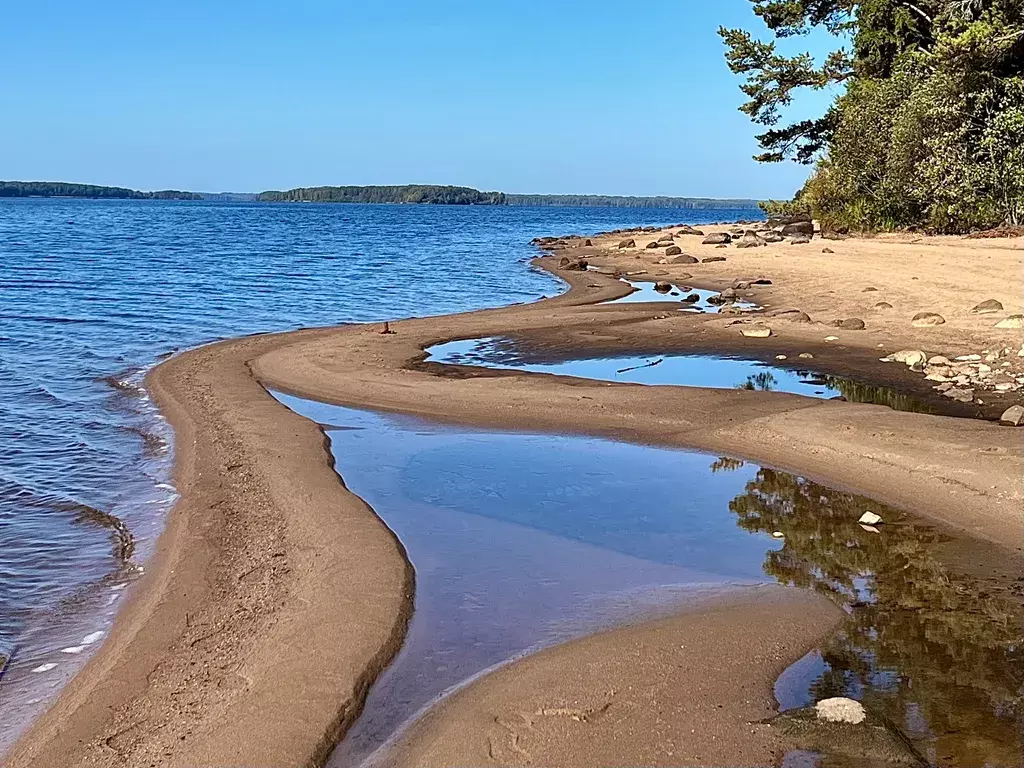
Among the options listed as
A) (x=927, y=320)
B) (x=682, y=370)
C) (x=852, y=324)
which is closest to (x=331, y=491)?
(x=682, y=370)

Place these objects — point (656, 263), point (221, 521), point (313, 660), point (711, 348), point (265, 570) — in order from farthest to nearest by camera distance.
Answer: point (656, 263), point (711, 348), point (221, 521), point (265, 570), point (313, 660)

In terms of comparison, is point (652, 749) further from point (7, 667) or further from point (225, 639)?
point (7, 667)

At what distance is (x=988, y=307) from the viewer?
1841cm

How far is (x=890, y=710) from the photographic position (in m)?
5.25

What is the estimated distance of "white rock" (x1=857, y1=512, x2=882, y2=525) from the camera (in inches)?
337

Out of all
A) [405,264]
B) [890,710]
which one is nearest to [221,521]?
[890,710]

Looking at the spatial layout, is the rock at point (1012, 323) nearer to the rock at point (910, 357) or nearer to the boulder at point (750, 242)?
the rock at point (910, 357)

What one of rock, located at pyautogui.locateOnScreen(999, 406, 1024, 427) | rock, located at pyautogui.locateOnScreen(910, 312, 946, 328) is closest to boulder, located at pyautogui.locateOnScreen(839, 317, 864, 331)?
rock, located at pyautogui.locateOnScreen(910, 312, 946, 328)

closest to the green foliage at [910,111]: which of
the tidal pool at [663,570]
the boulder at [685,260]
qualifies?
the boulder at [685,260]

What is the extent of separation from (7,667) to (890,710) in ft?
18.6

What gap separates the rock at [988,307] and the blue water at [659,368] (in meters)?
5.25

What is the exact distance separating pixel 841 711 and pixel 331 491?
5848 millimetres

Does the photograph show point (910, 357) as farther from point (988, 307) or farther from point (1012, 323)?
point (988, 307)

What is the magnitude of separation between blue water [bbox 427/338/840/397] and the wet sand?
0.87 metres
